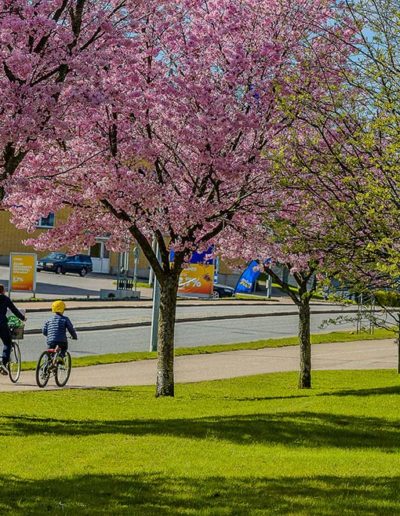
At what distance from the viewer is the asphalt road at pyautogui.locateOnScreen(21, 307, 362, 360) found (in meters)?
30.1

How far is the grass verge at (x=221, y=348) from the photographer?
25969mm

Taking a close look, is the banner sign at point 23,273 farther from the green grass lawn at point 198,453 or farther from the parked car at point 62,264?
the parked car at point 62,264

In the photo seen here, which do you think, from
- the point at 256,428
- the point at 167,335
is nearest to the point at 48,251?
the point at 167,335

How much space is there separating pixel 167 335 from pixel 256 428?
205 inches

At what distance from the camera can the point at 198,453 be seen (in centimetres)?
1163

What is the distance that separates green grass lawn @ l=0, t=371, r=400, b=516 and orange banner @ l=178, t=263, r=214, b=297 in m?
22.5

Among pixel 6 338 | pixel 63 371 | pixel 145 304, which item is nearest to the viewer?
pixel 6 338

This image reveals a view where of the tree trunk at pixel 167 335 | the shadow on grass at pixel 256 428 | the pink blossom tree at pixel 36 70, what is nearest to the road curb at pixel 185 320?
the tree trunk at pixel 167 335

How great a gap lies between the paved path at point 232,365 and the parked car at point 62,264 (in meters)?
38.4

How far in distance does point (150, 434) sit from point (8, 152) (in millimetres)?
4188

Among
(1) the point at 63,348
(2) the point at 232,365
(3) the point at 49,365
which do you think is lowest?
(2) the point at 232,365

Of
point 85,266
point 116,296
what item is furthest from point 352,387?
point 85,266

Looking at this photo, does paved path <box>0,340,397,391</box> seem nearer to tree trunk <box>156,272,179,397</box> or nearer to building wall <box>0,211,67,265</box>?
tree trunk <box>156,272,179,397</box>

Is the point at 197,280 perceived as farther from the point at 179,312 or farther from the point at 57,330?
the point at 57,330
